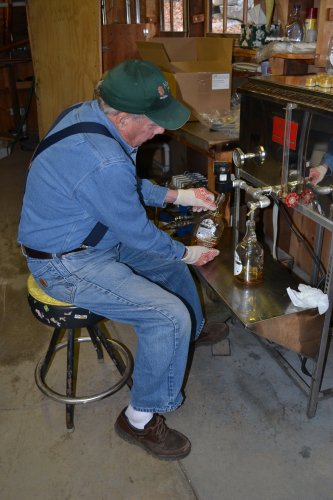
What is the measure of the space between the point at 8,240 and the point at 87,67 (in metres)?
1.23

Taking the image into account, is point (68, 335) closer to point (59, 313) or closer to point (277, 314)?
point (59, 313)

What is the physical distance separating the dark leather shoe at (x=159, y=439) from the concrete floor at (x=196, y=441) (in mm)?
27

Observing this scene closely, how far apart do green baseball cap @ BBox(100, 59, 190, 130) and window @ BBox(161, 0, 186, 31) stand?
2.10 metres

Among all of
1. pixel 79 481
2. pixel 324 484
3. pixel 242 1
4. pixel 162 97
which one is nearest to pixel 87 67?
pixel 242 1

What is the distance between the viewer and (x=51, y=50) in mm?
3277

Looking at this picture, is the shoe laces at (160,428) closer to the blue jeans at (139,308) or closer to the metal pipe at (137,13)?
the blue jeans at (139,308)

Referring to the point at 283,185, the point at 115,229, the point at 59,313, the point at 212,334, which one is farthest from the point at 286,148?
the point at 212,334

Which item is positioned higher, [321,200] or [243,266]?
[321,200]

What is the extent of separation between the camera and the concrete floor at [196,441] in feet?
4.50

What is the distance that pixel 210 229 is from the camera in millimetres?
1893

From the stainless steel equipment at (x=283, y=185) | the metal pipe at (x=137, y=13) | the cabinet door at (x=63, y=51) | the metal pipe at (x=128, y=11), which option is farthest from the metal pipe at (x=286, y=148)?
the metal pipe at (x=128, y=11)

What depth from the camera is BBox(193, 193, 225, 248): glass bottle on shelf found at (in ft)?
6.20

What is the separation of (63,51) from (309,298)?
253 centimetres

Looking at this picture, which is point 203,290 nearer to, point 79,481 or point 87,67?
point 79,481
